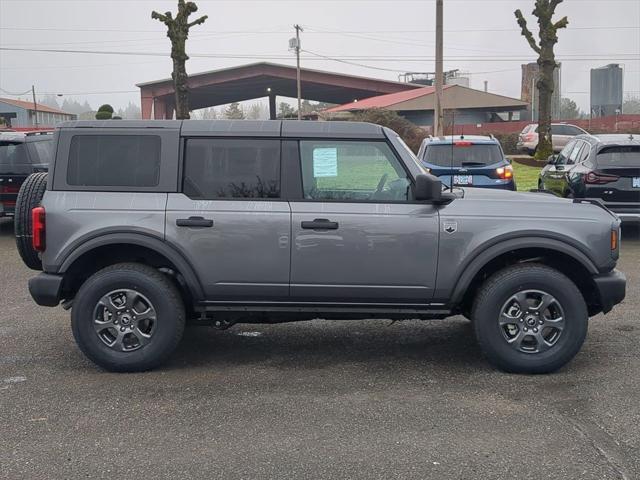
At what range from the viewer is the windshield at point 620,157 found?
36.2 feet

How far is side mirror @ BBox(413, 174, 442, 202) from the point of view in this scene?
5.24m

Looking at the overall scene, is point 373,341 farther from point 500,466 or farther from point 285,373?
point 500,466

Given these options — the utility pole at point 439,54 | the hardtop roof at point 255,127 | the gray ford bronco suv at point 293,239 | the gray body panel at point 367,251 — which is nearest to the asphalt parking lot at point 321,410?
the gray ford bronco suv at point 293,239

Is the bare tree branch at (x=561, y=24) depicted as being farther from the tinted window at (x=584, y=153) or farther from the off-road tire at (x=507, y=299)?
the off-road tire at (x=507, y=299)

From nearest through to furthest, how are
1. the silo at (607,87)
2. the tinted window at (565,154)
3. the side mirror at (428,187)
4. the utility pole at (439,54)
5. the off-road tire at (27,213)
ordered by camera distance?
1. the side mirror at (428,187)
2. the off-road tire at (27,213)
3. the tinted window at (565,154)
4. the utility pole at (439,54)
5. the silo at (607,87)

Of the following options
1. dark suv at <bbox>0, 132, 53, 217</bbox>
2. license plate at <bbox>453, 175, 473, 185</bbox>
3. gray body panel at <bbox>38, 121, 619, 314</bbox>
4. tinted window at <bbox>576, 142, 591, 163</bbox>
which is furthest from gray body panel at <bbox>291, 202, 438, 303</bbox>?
dark suv at <bbox>0, 132, 53, 217</bbox>

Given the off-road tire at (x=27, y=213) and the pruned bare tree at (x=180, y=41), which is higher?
the pruned bare tree at (x=180, y=41)

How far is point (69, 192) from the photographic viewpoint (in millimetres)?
5469

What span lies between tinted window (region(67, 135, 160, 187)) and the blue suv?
6434 millimetres

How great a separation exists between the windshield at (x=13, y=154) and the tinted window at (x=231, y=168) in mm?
8558

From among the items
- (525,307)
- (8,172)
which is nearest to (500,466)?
(525,307)

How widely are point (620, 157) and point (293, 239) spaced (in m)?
7.58

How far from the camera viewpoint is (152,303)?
5402 mm

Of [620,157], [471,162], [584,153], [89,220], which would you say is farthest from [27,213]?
[584,153]
